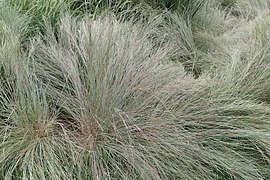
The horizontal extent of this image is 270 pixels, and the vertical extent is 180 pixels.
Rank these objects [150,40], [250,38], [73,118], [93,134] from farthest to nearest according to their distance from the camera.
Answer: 1. [250,38]
2. [150,40]
3. [73,118]
4. [93,134]

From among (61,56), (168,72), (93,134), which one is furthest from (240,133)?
(61,56)

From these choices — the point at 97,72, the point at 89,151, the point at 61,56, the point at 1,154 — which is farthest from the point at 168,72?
the point at 1,154

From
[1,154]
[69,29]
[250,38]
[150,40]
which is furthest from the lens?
[250,38]

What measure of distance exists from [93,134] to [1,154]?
0.44m

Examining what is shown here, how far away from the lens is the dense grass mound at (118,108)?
1878mm

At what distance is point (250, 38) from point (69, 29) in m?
1.54

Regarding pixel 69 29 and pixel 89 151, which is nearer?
pixel 89 151

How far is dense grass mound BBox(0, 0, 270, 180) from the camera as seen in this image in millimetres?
1878

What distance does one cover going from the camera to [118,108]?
6.82 feet

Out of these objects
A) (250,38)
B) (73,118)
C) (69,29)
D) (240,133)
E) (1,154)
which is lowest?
(1,154)

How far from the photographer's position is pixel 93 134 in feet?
6.45

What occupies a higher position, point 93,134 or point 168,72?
point 168,72

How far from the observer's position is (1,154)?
1.82 metres

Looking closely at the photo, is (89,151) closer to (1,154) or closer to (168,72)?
(1,154)
